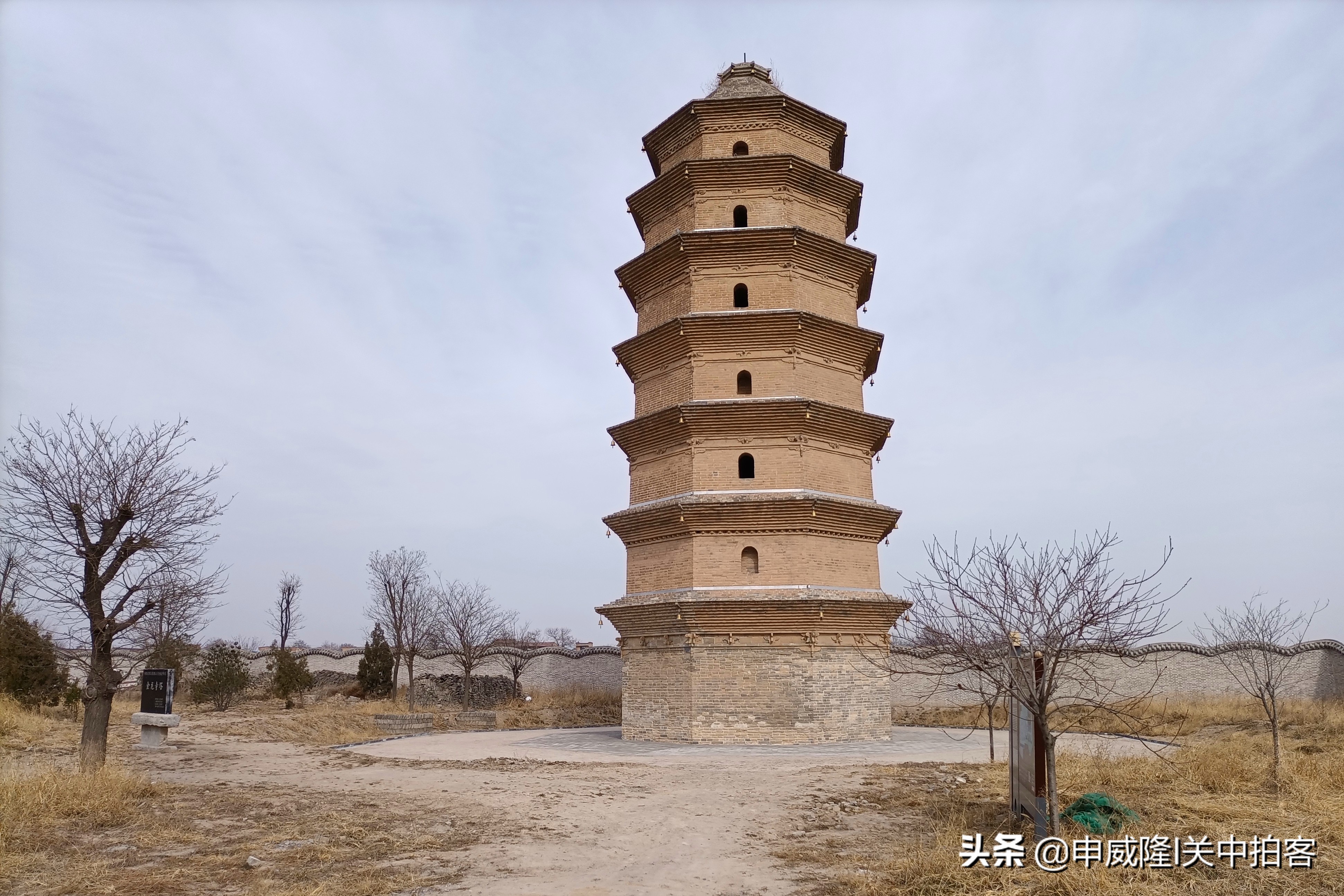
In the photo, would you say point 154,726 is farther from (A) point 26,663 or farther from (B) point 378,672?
(B) point 378,672

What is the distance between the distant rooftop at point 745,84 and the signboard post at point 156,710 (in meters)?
16.7

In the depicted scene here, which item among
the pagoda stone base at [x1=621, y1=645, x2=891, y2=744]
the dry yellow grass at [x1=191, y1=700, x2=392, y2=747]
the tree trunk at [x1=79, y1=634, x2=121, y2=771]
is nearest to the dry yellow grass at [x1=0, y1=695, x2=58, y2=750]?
the dry yellow grass at [x1=191, y1=700, x2=392, y2=747]

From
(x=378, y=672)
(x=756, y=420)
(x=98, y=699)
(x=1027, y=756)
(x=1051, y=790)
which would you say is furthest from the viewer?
(x=378, y=672)

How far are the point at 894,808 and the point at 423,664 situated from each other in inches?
1123

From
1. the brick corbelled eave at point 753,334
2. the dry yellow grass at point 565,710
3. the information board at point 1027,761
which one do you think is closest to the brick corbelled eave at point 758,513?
the brick corbelled eave at point 753,334

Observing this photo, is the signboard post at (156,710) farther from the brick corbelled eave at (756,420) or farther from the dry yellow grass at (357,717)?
the brick corbelled eave at (756,420)

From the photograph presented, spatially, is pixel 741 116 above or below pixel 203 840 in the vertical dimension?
above

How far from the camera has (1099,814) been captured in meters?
7.12

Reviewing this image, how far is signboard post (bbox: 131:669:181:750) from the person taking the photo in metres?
15.7

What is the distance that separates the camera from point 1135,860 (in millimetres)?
6129

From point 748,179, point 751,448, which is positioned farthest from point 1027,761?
point 748,179

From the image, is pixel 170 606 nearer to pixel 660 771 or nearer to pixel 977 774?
pixel 660 771

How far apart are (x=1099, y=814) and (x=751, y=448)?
10082 mm

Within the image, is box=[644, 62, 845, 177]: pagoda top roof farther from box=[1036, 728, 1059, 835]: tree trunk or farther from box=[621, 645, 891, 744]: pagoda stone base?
box=[1036, 728, 1059, 835]: tree trunk
